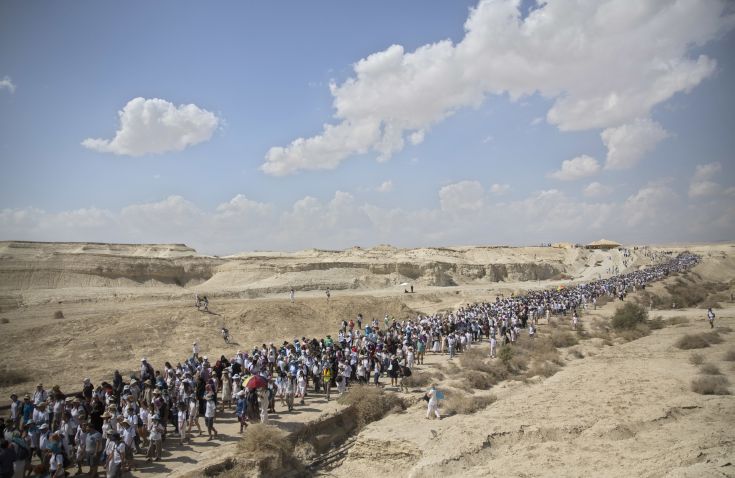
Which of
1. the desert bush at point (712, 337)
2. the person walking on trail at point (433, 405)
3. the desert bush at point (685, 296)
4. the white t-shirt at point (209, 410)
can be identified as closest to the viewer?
the white t-shirt at point (209, 410)

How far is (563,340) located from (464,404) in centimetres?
1265

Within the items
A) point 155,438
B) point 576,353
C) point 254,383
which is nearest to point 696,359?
point 576,353

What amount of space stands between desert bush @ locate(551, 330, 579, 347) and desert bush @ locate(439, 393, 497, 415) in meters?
10.6

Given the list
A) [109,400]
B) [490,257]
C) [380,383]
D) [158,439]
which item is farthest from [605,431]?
[490,257]

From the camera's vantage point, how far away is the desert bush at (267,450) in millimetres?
10398

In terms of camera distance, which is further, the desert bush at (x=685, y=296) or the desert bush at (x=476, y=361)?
the desert bush at (x=685, y=296)

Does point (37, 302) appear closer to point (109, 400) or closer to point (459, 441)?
point (109, 400)

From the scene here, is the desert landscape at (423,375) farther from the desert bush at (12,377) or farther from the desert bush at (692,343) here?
the desert bush at (692,343)

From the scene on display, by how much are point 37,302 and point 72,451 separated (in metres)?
33.4

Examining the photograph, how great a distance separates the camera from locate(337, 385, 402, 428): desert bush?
13853 millimetres

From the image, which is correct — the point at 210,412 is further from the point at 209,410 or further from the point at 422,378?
the point at 422,378

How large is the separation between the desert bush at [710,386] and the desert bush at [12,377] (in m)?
26.3

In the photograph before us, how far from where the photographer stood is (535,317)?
3009 centimetres

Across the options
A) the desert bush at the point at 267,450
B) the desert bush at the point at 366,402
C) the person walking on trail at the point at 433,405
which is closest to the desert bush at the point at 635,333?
the person walking on trail at the point at 433,405
